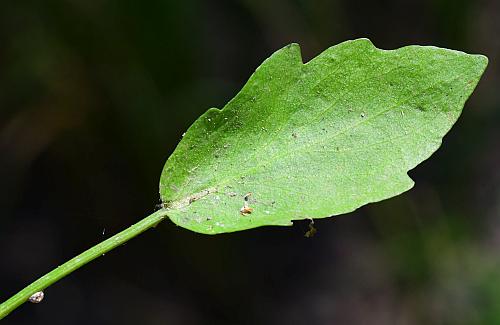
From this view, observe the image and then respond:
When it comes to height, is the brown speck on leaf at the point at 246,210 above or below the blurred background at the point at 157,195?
above

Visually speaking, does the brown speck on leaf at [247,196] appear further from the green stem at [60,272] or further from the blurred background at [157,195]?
the blurred background at [157,195]

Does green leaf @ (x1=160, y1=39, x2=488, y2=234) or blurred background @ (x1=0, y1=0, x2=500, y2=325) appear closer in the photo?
green leaf @ (x1=160, y1=39, x2=488, y2=234)

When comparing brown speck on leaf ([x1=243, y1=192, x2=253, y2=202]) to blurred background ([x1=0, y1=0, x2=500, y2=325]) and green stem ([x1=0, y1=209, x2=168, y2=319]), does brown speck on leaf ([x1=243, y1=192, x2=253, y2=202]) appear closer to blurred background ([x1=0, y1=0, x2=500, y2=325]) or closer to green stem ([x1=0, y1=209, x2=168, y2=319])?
green stem ([x1=0, y1=209, x2=168, y2=319])

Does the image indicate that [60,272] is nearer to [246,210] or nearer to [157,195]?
[246,210]

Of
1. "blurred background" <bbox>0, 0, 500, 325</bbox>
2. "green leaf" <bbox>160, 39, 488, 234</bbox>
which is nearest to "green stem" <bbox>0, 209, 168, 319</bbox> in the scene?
"green leaf" <bbox>160, 39, 488, 234</bbox>

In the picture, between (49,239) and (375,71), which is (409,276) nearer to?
(49,239)

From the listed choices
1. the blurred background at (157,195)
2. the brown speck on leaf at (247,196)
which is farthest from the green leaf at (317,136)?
the blurred background at (157,195)
